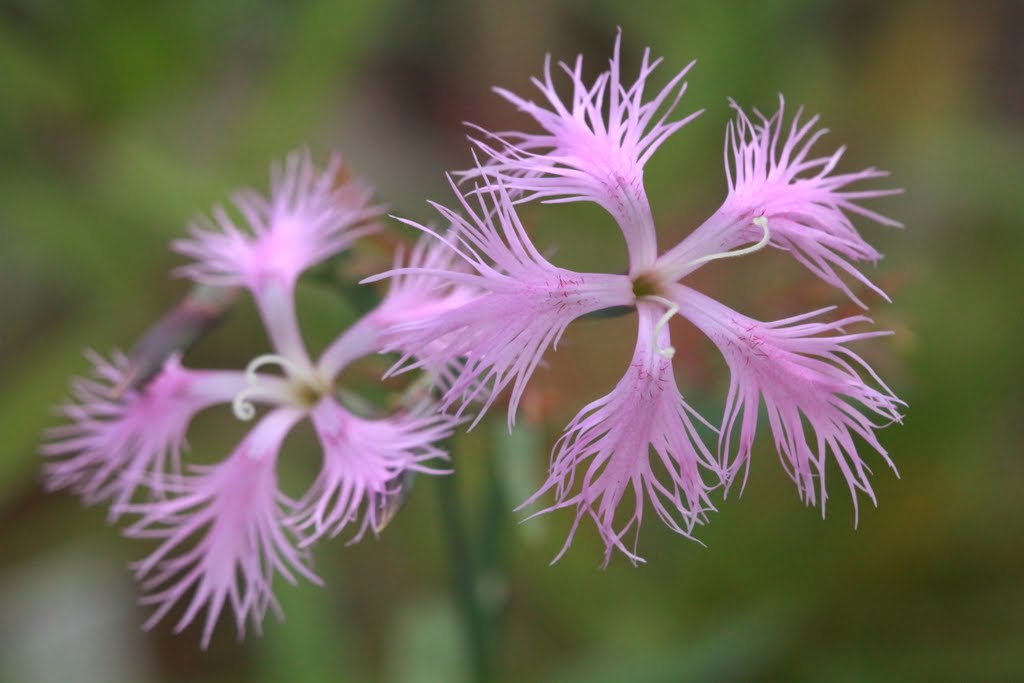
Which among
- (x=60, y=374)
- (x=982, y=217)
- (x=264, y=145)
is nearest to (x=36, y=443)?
(x=60, y=374)

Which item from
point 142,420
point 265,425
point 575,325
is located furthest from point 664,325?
point 575,325

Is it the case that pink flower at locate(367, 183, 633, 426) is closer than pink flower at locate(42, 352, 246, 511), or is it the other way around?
pink flower at locate(367, 183, 633, 426)

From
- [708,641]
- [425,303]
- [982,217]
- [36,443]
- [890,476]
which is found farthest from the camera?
[982,217]

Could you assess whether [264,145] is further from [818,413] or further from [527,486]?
[818,413]

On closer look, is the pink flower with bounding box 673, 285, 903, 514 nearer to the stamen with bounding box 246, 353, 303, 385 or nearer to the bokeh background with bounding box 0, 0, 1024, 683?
the stamen with bounding box 246, 353, 303, 385

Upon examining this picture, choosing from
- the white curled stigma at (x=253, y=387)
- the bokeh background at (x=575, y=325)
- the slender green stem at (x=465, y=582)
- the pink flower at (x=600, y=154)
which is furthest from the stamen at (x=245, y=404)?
the bokeh background at (x=575, y=325)

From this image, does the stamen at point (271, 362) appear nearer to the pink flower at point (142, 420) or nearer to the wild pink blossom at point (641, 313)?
the pink flower at point (142, 420)

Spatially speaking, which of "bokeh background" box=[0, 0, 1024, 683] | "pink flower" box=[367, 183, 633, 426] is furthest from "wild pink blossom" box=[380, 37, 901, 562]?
"bokeh background" box=[0, 0, 1024, 683]
